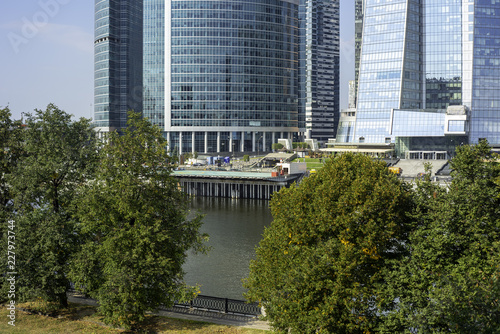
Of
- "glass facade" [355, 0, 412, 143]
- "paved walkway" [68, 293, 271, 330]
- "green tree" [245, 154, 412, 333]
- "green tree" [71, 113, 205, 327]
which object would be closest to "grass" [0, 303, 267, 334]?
"paved walkway" [68, 293, 271, 330]

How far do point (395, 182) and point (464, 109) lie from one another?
151460 millimetres

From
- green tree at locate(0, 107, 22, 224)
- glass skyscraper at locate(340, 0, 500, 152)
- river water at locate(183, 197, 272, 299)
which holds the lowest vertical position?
river water at locate(183, 197, 272, 299)

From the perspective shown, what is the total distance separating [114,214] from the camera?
39.5m

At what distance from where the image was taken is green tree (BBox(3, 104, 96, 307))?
4025 cm

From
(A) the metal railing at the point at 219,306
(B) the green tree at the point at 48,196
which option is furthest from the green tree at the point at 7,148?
(A) the metal railing at the point at 219,306

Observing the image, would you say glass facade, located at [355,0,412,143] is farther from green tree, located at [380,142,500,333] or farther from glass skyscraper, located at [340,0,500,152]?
green tree, located at [380,142,500,333]

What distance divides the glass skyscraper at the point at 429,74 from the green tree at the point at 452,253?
492 ft

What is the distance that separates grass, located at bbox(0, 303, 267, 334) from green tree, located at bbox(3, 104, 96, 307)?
5.48 ft

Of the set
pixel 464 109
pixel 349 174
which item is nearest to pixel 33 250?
pixel 349 174

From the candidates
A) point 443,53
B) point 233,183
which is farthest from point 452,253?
point 443,53

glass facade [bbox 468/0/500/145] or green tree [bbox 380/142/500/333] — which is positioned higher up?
glass facade [bbox 468/0/500/145]

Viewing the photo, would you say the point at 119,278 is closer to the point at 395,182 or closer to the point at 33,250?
the point at 33,250

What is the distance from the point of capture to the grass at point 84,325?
122 ft

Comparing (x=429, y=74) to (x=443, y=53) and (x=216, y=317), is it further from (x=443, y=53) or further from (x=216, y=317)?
(x=216, y=317)
